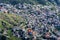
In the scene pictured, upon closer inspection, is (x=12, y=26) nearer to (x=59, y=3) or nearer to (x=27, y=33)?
(x=27, y=33)

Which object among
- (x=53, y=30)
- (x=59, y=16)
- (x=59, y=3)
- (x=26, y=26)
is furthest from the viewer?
(x=59, y=3)

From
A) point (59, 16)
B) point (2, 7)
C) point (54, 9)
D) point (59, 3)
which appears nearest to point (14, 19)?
point (2, 7)

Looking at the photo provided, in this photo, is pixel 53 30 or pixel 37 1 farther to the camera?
pixel 37 1

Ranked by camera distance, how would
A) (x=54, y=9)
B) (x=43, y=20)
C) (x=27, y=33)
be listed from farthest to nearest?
1. (x=54, y=9)
2. (x=43, y=20)
3. (x=27, y=33)

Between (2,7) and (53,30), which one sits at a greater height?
(2,7)

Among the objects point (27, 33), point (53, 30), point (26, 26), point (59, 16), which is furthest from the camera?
point (59, 16)

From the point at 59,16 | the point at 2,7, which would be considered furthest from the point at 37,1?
the point at 2,7

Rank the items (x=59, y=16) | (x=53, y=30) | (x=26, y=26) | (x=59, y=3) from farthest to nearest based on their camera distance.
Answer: (x=59, y=3) < (x=59, y=16) < (x=53, y=30) < (x=26, y=26)

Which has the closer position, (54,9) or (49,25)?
(49,25)

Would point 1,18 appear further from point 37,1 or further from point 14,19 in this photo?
A: point 37,1
